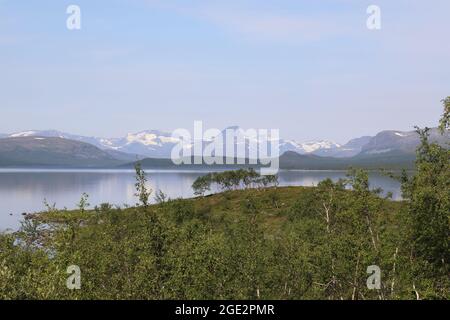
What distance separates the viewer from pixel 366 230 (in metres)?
38.5

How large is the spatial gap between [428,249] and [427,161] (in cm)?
664

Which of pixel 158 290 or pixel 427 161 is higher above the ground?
pixel 427 161

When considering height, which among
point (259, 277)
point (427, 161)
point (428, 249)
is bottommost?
point (259, 277)

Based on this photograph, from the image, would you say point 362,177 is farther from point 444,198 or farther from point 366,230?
point 444,198

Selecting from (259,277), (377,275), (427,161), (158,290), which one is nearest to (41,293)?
(158,290)

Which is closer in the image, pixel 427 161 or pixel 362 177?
pixel 427 161

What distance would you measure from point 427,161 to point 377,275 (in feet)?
33.2

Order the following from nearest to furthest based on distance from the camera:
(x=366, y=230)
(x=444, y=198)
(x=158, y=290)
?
(x=444, y=198), (x=158, y=290), (x=366, y=230)

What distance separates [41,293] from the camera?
26.3 metres
